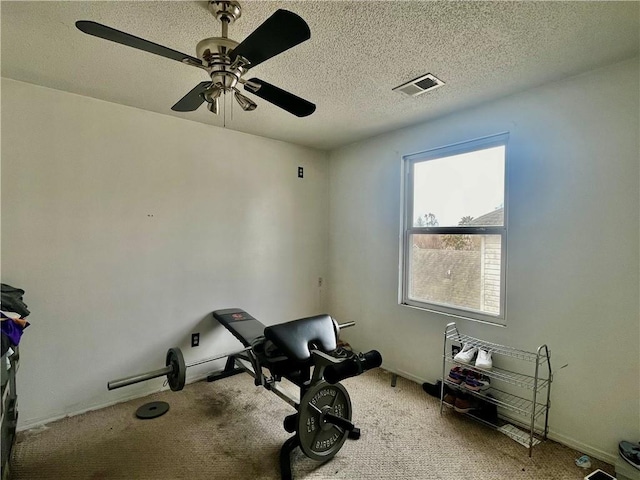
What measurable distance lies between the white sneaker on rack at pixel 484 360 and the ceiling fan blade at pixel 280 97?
6.51 ft

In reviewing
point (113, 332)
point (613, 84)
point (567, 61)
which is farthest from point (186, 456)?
point (613, 84)

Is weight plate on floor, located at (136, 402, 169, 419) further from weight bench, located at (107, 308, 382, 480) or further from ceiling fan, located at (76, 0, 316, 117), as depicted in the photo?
ceiling fan, located at (76, 0, 316, 117)

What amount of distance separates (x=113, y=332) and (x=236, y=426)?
1.20 metres

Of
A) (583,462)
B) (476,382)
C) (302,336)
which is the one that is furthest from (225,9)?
(583,462)

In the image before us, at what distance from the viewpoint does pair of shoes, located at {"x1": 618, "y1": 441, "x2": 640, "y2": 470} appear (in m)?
1.66

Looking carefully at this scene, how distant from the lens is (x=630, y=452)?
1697 millimetres

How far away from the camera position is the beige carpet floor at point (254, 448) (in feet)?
5.80

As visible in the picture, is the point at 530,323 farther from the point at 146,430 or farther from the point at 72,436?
the point at 72,436

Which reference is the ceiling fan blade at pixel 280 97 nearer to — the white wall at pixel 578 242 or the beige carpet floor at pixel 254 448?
the white wall at pixel 578 242

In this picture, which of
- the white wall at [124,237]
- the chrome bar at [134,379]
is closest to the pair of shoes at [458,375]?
the white wall at [124,237]

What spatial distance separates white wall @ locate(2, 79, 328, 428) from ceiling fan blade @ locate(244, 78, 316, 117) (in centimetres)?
158

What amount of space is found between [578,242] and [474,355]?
102 cm

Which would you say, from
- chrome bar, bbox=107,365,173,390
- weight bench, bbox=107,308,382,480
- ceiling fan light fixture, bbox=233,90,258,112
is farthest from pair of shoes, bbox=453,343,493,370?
ceiling fan light fixture, bbox=233,90,258,112

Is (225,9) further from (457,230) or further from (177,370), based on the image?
(457,230)
